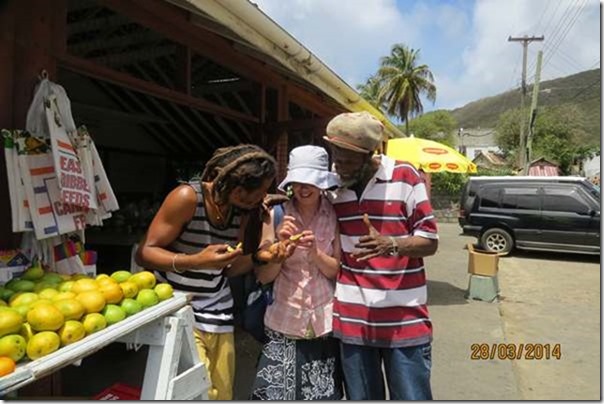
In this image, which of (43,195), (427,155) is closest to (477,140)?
(427,155)

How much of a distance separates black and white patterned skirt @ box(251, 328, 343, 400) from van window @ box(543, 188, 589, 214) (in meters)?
10.6

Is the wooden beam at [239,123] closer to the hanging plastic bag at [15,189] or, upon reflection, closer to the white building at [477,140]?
the hanging plastic bag at [15,189]

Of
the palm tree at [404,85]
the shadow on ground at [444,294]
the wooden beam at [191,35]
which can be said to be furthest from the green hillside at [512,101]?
the wooden beam at [191,35]

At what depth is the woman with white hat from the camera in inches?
80.7

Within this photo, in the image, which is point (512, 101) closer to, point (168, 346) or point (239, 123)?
point (239, 123)

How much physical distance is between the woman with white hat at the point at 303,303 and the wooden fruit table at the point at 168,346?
336 mm

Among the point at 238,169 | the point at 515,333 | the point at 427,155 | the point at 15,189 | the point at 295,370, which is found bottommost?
the point at 515,333

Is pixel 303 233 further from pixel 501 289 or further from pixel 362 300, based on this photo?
pixel 501 289

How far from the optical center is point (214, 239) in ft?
6.50

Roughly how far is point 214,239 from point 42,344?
75cm

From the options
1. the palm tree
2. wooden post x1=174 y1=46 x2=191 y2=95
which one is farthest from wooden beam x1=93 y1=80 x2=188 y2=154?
the palm tree

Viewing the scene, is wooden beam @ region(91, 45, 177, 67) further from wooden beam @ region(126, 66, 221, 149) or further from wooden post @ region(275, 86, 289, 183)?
wooden beam @ region(126, 66, 221, 149)

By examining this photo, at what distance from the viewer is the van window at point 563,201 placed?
10859mm

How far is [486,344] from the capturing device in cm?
509
